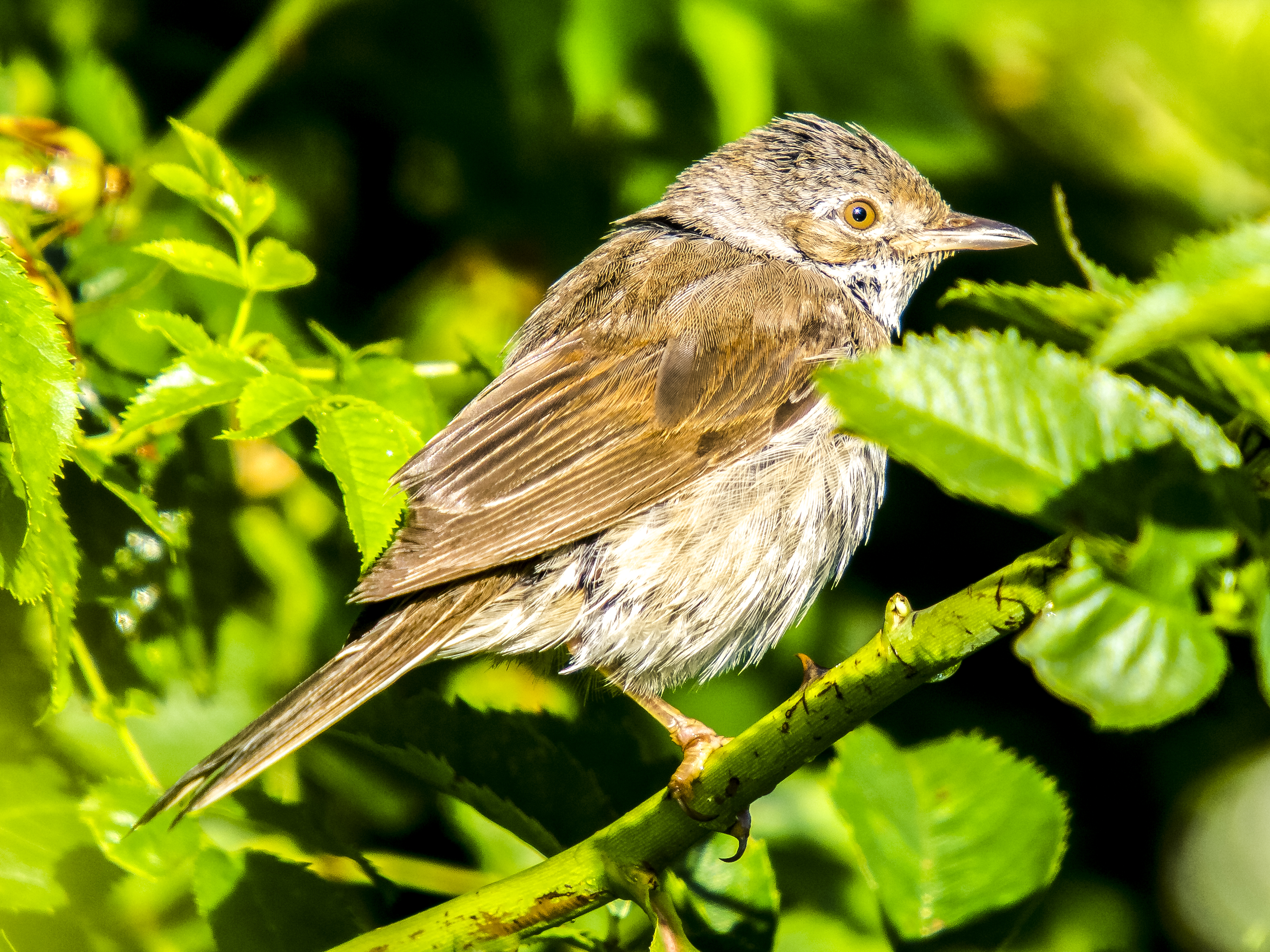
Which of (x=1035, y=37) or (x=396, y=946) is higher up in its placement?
(x=1035, y=37)

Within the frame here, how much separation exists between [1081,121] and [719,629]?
1.91 m

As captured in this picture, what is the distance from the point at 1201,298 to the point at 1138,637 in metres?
0.31

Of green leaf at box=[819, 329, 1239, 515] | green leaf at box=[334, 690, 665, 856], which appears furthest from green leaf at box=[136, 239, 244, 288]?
green leaf at box=[819, 329, 1239, 515]

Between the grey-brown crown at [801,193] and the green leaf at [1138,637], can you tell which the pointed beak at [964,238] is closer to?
the grey-brown crown at [801,193]

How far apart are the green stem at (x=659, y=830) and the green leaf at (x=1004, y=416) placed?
32cm

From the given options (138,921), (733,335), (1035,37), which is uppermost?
(1035,37)

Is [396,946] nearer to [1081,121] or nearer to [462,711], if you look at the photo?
[462,711]

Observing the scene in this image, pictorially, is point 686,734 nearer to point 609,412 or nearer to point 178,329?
point 609,412

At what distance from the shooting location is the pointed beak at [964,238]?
324 centimetres

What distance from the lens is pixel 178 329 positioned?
1998mm

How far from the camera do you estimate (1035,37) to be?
125 inches

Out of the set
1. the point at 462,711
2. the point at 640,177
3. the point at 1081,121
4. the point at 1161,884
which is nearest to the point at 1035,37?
the point at 1081,121

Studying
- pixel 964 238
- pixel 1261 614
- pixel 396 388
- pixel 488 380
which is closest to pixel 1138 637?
pixel 1261 614

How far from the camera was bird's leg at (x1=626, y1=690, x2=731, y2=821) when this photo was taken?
2225 millimetres
